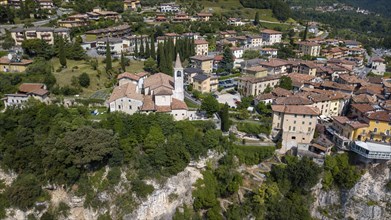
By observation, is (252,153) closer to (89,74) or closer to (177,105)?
(177,105)

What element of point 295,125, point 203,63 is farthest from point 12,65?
point 295,125

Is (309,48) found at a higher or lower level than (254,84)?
higher

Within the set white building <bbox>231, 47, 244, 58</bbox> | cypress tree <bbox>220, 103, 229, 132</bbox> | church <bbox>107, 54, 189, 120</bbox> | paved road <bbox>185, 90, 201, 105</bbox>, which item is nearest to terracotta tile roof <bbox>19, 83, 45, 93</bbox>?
church <bbox>107, 54, 189, 120</bbox>

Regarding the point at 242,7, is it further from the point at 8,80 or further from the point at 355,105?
the point at 8,80

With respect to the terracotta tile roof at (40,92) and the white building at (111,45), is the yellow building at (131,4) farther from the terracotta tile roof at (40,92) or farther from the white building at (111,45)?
the terracotta tile roof at (40,92)

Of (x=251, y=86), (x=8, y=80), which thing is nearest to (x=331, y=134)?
(x=251, y=86)

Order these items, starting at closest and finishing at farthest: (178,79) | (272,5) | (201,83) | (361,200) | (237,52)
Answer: (361,200) → (178,79) → (201,83) → (237,52) → (272,5)

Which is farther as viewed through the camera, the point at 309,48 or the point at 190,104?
the point at 309,48
